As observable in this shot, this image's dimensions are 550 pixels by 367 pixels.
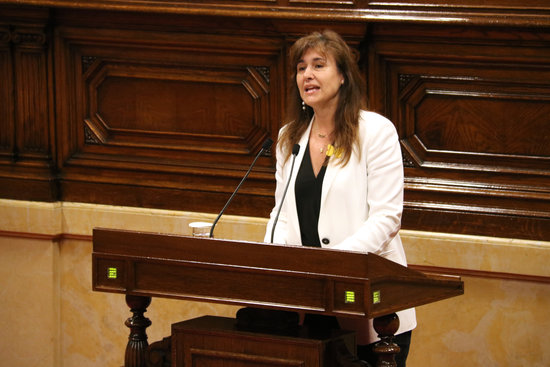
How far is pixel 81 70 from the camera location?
4.91m

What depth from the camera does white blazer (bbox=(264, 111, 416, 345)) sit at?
3100 mm

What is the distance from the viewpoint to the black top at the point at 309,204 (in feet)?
10.5

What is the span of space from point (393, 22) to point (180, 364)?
1.96m

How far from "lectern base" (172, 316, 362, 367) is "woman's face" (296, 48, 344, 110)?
794 mm

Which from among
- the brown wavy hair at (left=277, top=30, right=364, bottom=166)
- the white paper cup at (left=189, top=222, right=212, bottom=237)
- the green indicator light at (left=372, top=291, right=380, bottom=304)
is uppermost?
the brown wavy hair at (left=277, top=30, right=364, bottom=166)

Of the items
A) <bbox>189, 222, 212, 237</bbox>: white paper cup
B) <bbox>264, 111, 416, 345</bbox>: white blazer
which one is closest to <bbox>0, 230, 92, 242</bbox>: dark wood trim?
<bbox>189, 222, 212, 237</bbox>: white paper cup

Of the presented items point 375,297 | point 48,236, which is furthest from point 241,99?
point 375,297

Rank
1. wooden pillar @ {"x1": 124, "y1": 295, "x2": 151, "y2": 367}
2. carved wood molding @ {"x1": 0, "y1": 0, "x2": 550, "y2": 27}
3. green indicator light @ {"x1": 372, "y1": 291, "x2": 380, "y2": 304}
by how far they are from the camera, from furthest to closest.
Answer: carved wood molding @ {"x1": 0, "y1": 0, "x2": 550, "y2": 27}, wooden pillar @ {"x1": 124, "y1": 295, "x2": 151, "y2": 367}, green indicator light @ {"x1": 372, "y1": 291, "x2": 380, "y2": 304}

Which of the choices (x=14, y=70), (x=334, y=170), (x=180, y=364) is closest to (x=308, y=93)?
(x=334, y=170)

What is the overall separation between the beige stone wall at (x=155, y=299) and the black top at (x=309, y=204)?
1198 mm

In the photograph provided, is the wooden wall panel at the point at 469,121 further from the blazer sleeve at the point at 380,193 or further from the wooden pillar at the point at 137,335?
the wooden pillar at the point at 137,335

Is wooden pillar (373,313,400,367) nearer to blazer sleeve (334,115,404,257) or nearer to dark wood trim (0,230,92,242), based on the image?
blazer sleeve (334,115,404,257)

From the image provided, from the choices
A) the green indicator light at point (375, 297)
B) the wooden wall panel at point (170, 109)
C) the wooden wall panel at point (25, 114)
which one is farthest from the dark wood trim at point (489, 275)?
the wooden wall panel at point (25, 114)

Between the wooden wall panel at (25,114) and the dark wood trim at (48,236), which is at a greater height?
the wooden wall panel at (25,114)
